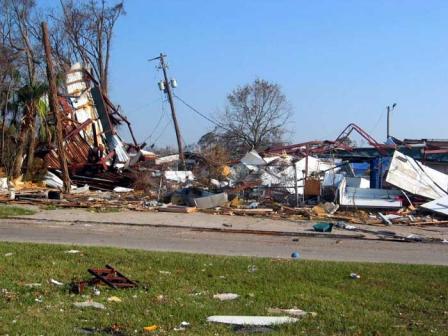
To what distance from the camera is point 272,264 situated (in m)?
10.5

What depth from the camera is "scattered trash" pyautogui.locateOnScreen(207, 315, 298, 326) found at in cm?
635

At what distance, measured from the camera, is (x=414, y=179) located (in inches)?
915

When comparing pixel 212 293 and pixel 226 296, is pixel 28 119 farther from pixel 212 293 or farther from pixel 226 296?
pixel 226 296

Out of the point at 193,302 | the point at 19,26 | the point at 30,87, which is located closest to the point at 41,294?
the point at 193,302

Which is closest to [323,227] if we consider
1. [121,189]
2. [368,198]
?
[368,198]

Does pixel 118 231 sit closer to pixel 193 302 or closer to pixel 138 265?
pixel 138 265

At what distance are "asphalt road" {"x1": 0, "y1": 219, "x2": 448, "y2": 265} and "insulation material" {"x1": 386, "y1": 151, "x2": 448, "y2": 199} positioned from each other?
25.0ft

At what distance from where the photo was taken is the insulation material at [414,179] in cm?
2289

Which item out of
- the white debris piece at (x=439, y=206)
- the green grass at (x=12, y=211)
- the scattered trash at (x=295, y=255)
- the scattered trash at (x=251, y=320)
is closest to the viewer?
the scattered trash at (x=251, y=320)

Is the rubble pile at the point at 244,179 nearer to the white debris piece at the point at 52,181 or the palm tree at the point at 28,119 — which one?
the white debris piece at the point at 52,181

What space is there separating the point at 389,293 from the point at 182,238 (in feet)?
25.0

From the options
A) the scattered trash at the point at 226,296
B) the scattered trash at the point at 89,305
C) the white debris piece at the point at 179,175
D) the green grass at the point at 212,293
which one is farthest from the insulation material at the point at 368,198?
the scattered trash at the point at 89,305

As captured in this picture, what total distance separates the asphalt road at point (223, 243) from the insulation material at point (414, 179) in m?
7.63

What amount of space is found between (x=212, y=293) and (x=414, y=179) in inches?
661
